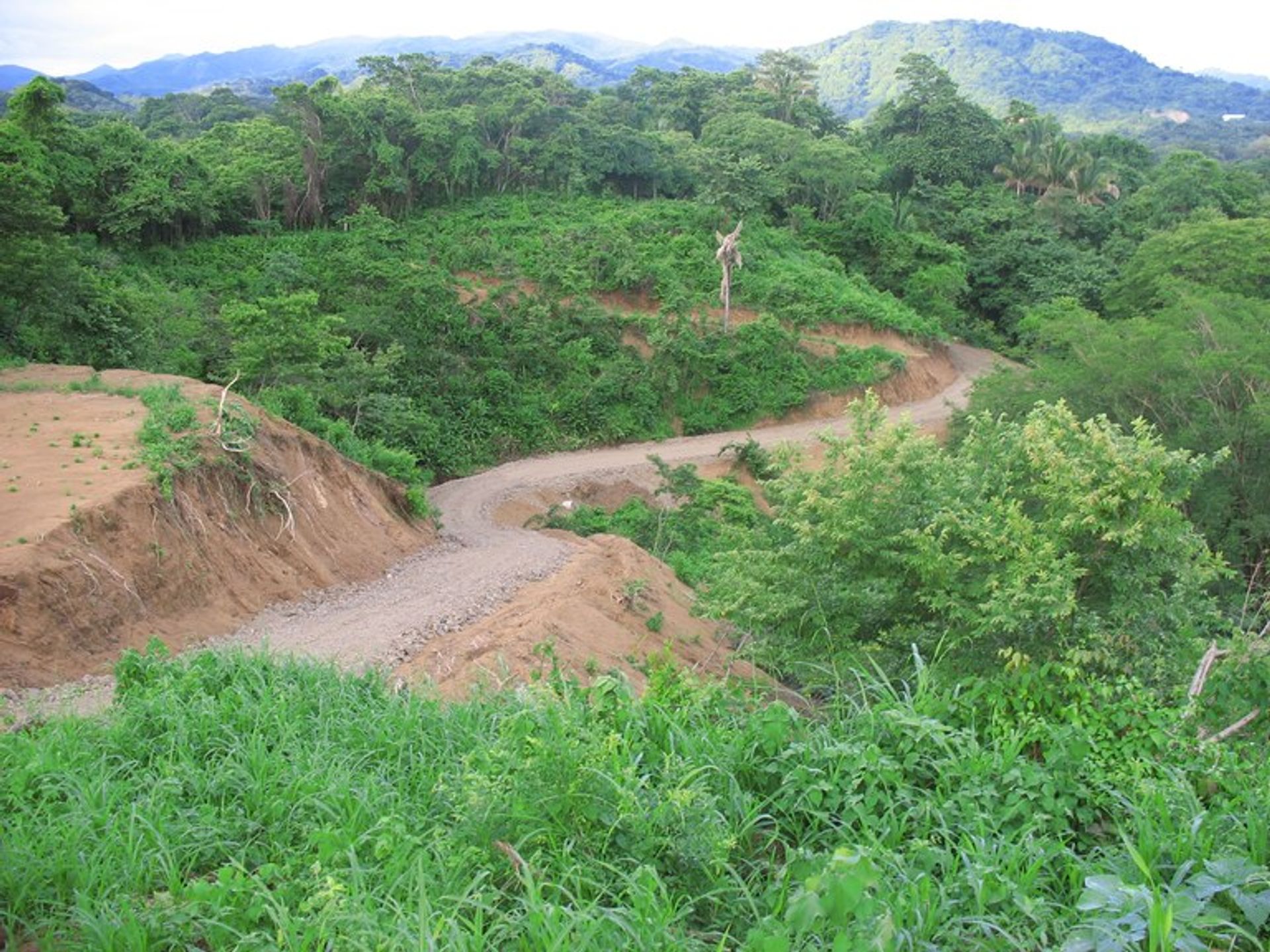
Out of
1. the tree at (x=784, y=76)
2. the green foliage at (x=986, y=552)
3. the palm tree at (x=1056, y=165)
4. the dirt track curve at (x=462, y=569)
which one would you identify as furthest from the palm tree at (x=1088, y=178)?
the green foliage at (x=986, y=552)

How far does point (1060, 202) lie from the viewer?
142ft

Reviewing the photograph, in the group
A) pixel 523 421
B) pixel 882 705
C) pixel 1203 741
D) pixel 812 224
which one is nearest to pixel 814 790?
pixel 882 705

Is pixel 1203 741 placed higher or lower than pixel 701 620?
higher

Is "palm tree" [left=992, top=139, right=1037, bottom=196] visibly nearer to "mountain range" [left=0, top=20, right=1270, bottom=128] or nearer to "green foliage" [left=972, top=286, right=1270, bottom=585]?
"green foliage" [left=972, top=286, right=1270, bottom=585]

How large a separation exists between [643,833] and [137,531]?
31.9ft

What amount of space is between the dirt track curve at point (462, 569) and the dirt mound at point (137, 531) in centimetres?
61

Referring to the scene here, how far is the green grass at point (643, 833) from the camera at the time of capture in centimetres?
284

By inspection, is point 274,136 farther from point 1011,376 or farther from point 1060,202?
point 1060,202

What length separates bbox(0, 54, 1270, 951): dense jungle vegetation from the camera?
10.0 ft

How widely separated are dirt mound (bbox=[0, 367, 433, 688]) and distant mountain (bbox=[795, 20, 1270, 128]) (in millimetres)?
137387

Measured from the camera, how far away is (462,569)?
600 inches

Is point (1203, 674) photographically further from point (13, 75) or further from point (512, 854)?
point (13, 75)

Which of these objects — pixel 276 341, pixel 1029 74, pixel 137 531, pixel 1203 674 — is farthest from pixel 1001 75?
pixel 1203 674

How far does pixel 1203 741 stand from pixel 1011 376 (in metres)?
18.0
